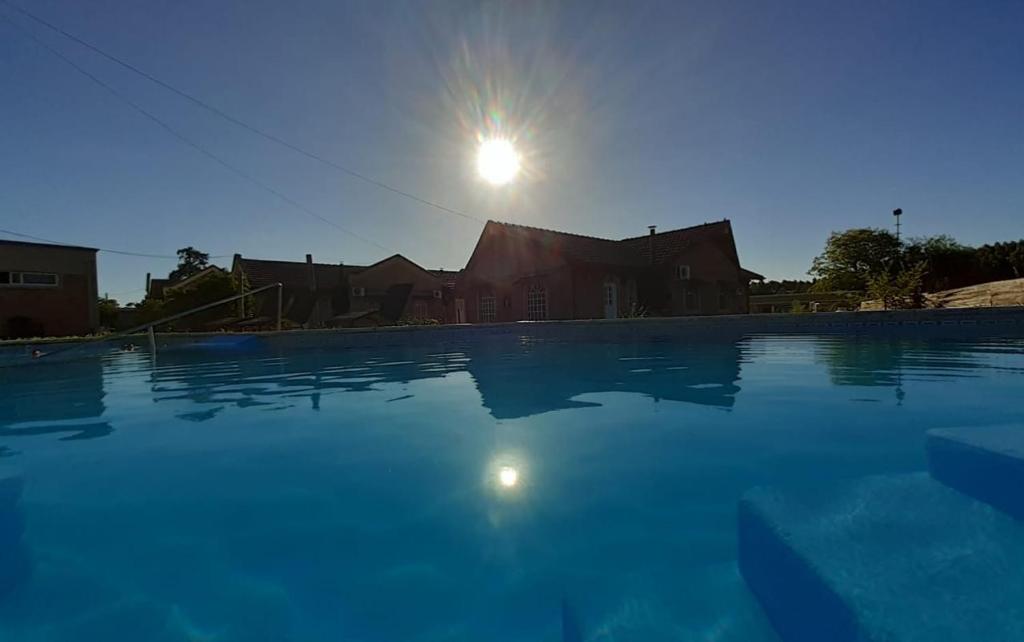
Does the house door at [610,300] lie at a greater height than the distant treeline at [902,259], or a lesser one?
lesser

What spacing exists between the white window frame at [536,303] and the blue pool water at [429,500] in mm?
16535

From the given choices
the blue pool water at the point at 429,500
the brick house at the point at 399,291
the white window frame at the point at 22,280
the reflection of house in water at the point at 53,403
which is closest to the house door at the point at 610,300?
the brick house at the point at 399,291

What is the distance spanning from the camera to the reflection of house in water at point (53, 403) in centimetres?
447

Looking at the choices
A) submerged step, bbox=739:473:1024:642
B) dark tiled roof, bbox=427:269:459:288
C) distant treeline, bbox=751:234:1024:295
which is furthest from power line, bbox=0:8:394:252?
distant treeline, bbox=751:234:1024:295

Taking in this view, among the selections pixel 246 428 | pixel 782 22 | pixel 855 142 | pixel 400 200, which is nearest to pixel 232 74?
pixel 400 200

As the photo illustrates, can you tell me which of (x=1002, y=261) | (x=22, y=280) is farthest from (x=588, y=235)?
(x=22, y=280)

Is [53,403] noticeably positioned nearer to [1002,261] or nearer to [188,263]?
[1002,261]

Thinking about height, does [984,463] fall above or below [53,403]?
above

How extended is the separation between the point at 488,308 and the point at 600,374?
18515mm

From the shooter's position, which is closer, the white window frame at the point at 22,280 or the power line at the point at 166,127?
the power line at the point at 166,127

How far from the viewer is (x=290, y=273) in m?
32.6

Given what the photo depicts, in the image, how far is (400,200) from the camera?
74.0 feet

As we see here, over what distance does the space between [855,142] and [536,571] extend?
1624 cm

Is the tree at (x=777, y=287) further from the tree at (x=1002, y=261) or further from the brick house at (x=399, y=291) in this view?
the brick house at (x=399, y=291)
